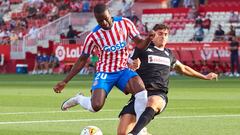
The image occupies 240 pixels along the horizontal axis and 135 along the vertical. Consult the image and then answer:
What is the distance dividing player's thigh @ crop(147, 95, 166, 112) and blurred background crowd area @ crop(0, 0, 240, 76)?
28.7 meters

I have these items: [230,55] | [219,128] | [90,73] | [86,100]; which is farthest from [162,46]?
[90,73]

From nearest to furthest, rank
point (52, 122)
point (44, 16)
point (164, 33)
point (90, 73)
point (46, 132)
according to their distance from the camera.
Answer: point (164, 33), point (46, 132), point (52, 122), point (90, 73), point (44, 16)

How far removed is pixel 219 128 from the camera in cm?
1476

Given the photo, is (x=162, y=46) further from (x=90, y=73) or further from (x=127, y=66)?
(x=90, y=73)

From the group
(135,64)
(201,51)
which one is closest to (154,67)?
(135,64)

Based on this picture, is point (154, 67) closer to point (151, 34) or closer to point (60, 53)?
point (151, 34)

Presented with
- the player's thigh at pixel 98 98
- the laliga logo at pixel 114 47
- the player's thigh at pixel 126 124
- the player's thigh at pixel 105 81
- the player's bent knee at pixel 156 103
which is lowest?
the player's thigh at pixel 126 124

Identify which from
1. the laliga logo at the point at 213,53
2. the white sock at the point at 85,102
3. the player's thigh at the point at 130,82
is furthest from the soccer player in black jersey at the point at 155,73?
the laliga logo at the point at 213,53

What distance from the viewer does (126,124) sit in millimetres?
12602

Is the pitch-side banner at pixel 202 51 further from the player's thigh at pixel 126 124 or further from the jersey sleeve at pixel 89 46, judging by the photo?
the player's thigh at pixel 126 124

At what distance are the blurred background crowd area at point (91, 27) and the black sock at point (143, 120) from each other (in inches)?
1147

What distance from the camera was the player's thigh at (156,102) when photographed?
12289mm

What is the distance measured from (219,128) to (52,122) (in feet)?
10.9

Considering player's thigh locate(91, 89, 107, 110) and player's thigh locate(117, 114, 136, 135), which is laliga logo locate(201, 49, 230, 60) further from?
player's thigh locate(117, 114, 136, 135)
